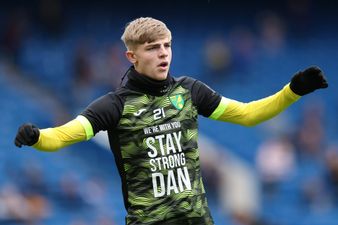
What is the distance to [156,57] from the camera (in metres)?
5.51

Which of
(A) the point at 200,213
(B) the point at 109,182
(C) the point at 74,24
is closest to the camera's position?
(A) the point at 200,213

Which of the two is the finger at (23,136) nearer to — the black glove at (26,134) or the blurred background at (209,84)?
the black glove at (26,134)

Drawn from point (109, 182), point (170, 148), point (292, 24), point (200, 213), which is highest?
point (292, 24)

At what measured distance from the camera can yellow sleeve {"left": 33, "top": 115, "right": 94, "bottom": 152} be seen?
5258 mm

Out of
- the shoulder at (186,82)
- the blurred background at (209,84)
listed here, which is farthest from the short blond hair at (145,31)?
the blurred background at (209,84)

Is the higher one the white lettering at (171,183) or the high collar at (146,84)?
the high collar at (146,84)

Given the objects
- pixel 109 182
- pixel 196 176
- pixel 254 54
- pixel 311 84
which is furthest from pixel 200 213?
pixel 254 54

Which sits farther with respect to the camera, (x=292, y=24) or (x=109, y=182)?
(x=292, y=24)

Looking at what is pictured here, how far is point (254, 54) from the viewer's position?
1739cm

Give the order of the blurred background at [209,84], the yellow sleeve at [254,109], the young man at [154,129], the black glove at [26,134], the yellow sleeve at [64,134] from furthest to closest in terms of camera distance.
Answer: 1. the blurred background at [209,84]
2. the yellow sleeve at [254,109]
3. the young man at [154,129]
4. the yellow sleeve at [64,134]
5. the black glove at [26,134]

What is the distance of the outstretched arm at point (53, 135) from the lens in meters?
5.12

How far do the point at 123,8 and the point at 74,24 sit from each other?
1.09m

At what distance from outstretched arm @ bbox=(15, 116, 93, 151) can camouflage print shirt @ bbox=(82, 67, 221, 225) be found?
61 mm

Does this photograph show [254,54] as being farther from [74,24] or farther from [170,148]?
[170,148]
